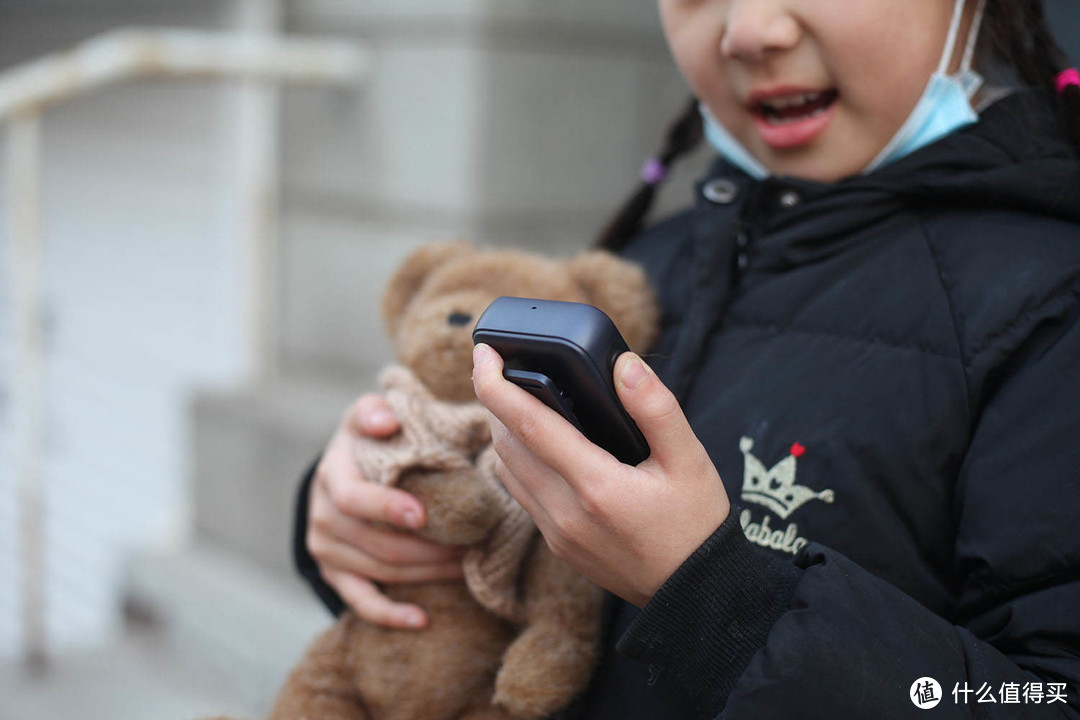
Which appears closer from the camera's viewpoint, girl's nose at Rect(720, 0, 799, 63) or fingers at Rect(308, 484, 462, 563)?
girl's nose at Rect(720, 0, 799, 63)

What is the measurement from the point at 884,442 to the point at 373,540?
2.28 ft

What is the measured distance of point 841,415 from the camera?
116 centimetres

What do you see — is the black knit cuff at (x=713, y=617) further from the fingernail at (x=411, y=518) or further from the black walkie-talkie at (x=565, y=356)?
the fingernail at (x=411, y=518)

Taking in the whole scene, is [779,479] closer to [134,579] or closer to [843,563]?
[843,563]

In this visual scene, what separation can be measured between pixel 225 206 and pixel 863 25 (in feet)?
11.1

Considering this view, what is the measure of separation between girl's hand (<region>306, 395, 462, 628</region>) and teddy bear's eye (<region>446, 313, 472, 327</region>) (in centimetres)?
15

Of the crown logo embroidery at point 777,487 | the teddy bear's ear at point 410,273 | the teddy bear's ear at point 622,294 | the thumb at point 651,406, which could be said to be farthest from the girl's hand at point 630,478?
the teddy bear's ear at point 410,273

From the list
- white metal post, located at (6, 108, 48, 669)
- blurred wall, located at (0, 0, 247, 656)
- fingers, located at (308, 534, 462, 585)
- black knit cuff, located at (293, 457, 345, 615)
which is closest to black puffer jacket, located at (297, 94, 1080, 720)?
fingers, located at (308, 534, 462, 585)

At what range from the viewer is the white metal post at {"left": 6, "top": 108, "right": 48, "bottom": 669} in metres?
3.51

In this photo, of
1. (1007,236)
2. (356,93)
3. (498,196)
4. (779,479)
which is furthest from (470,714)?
(356,93)

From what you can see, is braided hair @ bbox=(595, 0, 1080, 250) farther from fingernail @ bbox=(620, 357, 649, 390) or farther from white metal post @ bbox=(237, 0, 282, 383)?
white metal post @ bbox=(237, 0, 282, 383)

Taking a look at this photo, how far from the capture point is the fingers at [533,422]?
3.16 ft

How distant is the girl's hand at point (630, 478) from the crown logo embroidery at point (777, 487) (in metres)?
0.16

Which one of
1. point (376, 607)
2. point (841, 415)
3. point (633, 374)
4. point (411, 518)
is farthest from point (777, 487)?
point (376, 607)
